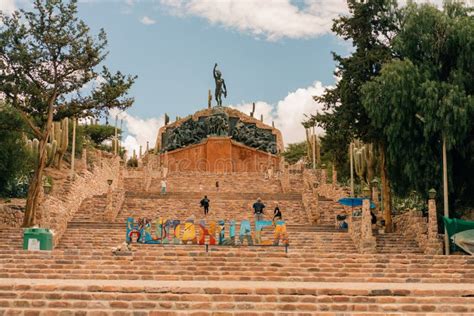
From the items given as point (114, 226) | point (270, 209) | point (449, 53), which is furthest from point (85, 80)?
point (449, 53)

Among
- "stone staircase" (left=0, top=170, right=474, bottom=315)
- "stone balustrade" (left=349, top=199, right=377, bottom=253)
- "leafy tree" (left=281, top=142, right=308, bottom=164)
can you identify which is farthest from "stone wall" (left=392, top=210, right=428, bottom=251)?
"leafy tree" (left=281, top=142, right=308, bottom=164)

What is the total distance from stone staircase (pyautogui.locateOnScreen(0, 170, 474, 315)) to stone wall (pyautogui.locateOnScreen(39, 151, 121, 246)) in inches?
22.8

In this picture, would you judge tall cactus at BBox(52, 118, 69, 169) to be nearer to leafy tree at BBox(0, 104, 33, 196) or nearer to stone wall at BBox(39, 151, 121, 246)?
stone wall at BBox(39, 151, 121, 246)

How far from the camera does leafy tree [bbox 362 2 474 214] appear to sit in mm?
20734

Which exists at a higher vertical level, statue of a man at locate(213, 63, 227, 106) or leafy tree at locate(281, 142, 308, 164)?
statue of a man at locate(213, 63, 227, 106)

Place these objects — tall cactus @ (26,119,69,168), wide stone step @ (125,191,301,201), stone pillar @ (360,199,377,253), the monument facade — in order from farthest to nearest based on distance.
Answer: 1. the monument facade
2. tall cactus @ (26,119,69,168)
3. wide stone step @ (125,191,301,201)
4. stone pillar @ (360,199,377,253)

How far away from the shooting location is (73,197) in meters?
25.7

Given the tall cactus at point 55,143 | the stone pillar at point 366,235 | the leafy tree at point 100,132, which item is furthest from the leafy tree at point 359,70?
the leafy tree at point 100,132

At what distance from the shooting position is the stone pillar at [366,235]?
1934cm

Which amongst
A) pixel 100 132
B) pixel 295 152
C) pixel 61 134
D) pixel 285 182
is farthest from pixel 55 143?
pixel 295 152

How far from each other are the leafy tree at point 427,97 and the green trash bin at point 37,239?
11771 mm

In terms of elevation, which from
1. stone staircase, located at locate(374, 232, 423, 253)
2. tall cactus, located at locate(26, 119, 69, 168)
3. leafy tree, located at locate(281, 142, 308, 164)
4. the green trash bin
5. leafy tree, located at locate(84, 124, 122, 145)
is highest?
leafy tree, located at locate(84, 124, 122, 145)

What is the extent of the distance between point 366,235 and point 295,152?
50113mm

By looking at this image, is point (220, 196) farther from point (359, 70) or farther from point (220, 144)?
point (220, 144)
